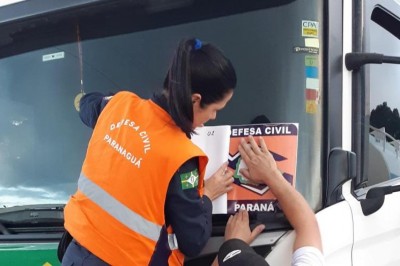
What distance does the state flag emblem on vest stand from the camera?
189 centimetres

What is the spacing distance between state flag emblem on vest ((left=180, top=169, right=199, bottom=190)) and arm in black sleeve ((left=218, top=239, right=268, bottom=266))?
229 millimetres

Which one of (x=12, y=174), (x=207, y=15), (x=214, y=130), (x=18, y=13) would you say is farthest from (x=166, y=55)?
(x=12, y=174)

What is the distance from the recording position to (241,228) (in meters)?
2.01

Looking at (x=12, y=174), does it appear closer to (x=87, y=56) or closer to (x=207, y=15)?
(x=87, y=56)

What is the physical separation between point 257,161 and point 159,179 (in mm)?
375

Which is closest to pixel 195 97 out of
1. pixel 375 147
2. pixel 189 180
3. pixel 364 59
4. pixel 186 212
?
pixel 189 180

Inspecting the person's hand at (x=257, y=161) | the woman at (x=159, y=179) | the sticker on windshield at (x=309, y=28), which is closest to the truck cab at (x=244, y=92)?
the sticker on windshield at (x=309, y=28)

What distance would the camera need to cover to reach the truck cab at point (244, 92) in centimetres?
212

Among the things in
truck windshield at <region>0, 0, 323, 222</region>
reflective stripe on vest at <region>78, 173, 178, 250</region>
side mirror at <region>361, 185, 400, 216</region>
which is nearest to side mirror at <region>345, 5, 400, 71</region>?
truck windshield at <region>0, 0, 323, 222</region>

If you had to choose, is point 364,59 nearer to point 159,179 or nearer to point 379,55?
point 379,55

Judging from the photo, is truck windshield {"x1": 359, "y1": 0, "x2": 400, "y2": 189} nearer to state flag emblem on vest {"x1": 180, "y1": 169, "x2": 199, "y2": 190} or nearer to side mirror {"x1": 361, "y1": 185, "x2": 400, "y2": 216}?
side mirror {"x1": 361, "y1": 185, "x2": 400, "y2": 216}

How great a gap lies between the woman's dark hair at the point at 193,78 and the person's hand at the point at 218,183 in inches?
10.3

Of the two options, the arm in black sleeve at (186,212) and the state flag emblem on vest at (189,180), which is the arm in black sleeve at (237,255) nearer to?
the arm in black sleeve at (186,212)

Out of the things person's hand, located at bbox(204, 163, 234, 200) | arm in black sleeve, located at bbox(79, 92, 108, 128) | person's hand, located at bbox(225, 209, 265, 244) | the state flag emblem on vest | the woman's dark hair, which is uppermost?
the woman's dark hair
